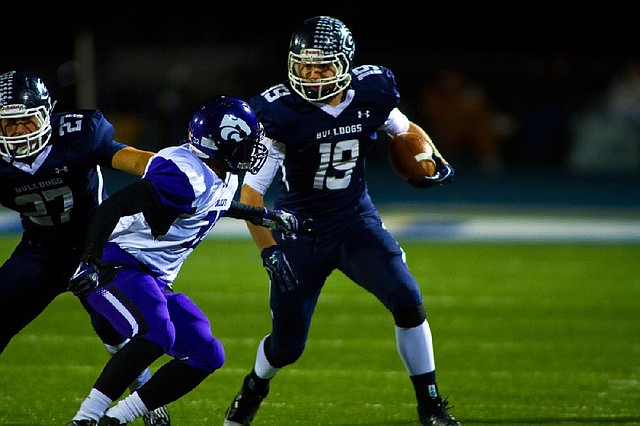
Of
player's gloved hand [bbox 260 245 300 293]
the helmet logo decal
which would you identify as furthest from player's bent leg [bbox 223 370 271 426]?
the helmet logo decal

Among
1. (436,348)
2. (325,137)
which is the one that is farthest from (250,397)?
(436,348)

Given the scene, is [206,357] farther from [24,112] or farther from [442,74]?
[442,74]

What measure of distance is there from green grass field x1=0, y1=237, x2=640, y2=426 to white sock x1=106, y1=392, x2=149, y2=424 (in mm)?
742

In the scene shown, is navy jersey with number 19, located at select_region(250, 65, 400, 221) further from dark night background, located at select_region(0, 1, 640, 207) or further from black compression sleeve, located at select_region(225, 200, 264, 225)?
dark night background, located at select_region(0, 1, 640, 207)

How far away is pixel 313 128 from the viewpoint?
163 inches

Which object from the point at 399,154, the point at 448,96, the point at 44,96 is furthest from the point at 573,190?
the point at 44,96

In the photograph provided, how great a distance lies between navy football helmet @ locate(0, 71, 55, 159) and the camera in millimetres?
3723

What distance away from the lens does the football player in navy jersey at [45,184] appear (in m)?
3.76

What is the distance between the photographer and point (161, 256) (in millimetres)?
3646

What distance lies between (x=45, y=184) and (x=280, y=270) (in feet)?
2.77

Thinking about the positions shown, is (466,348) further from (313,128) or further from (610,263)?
(610,263)

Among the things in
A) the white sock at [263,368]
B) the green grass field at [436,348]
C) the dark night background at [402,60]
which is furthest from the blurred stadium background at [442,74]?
the white sock at [263,368]

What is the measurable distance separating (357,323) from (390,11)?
9.40 m

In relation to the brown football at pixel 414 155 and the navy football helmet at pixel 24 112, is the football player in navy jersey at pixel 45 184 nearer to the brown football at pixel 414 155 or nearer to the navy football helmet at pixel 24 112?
the navy football helmet at pixel 24 112
